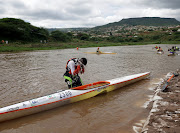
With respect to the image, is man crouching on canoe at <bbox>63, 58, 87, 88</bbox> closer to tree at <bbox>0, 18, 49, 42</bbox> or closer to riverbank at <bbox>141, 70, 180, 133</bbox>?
riverbank at <bbox>141, 70, 180, 133</bbox>

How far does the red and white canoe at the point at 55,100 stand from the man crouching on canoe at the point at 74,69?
503mm

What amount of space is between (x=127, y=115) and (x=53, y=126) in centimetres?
224

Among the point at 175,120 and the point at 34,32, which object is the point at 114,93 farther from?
the point at 34,32

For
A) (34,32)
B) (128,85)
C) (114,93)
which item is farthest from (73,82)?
(34,32)

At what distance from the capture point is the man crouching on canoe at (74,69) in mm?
5711

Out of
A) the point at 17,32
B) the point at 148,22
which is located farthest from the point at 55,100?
the point at 148,22

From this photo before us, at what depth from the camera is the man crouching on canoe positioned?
5711 millimetres

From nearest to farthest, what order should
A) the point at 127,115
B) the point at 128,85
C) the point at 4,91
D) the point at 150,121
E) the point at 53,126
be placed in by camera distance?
the point at 150,121, the point at 53,126, the point at 127,115, the point at 4,91, the point at 128,85

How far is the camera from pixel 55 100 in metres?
5.02

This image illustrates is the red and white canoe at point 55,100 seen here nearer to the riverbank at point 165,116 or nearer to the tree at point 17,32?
the riverbank at point 165,116

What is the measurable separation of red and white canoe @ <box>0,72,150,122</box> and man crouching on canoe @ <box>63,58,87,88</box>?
503 mm

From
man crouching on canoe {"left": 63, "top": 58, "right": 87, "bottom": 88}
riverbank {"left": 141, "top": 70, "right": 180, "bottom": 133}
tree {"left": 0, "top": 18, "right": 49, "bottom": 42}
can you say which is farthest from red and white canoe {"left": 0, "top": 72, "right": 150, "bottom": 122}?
tree {"left": 0, "top": 18, "right": 49, "bottom": 42}

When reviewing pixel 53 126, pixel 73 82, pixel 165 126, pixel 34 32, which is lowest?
pixel 53 126

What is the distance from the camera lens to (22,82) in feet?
26.9
